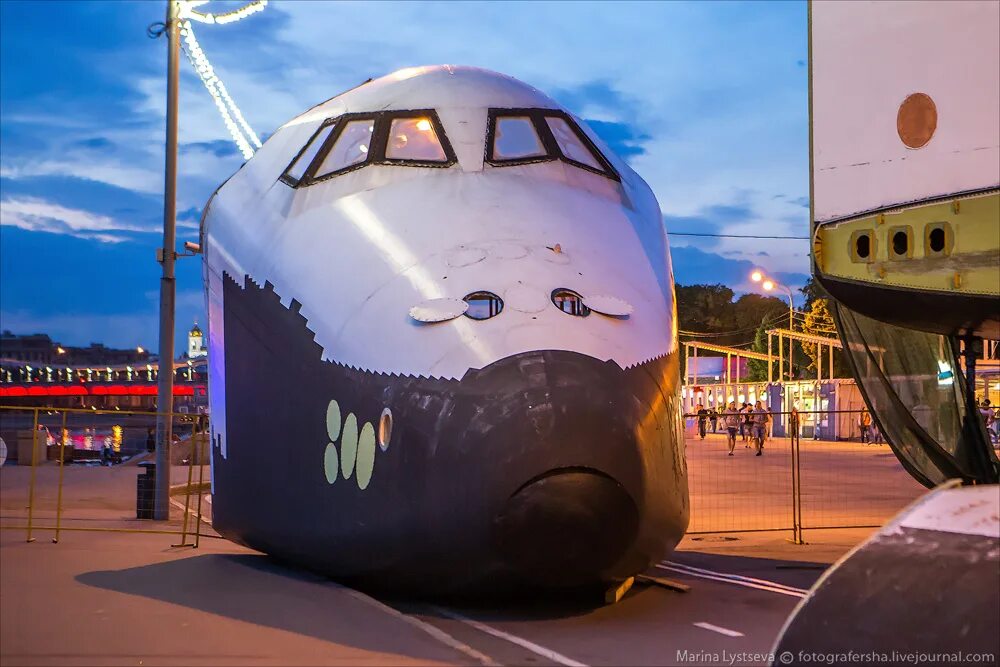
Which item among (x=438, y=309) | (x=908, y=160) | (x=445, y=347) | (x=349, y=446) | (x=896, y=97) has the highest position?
(x=896, y=97)

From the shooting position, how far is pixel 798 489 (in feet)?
49.3

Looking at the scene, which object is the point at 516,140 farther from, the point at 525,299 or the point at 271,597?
the point at 271,597

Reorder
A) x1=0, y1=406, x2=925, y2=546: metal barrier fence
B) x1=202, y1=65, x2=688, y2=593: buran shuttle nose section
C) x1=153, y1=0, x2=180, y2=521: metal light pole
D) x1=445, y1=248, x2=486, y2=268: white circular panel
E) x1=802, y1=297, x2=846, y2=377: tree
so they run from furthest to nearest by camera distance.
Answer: x1=802, y1=297, x2=846, y2=377: tree, x1=153, y1=0, x2=180, y2=521: metal light pole, x1=0, y1=406, x2=925, y2=546: metal barrier fence, x1=445, y1=248, x2=486, y2=268: white circular panel, x1=202, y1=65, x2=688, y2=593: buran shuttle nose section

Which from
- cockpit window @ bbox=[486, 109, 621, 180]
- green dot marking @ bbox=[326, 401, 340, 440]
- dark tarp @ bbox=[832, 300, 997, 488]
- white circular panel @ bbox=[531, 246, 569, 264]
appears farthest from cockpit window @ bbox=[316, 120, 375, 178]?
dark tarp @ bbox=[832, 300, 997, 488]

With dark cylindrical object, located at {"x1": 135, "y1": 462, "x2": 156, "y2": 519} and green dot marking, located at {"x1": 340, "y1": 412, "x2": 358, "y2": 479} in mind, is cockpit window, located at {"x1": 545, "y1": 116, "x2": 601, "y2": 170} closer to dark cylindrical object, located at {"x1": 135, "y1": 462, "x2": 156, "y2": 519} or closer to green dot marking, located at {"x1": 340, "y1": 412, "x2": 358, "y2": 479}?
green dot marking, located at {"x1": 340, "y1": 412, "x2": 358, "y2": 479}

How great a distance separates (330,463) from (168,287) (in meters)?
10.5

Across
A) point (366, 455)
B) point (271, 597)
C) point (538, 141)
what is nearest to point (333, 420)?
point (366, 455)

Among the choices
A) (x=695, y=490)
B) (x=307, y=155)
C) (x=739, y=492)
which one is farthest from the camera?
(x=695, y=490)

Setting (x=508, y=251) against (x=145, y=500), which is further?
(x=145, y=500)

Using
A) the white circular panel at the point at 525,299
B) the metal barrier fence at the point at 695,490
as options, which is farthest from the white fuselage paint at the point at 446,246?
the metal barrier fence at the point at 695,490

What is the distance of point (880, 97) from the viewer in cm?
507

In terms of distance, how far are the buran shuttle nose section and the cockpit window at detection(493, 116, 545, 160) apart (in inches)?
0.8

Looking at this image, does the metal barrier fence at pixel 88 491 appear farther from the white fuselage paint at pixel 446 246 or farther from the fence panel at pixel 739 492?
the fence panel at pixel 739 492

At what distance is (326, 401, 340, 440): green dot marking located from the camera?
281 inches
